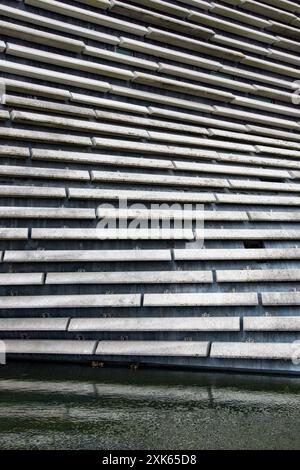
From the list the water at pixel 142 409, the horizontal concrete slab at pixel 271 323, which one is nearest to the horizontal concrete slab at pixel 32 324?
the water at pixel 142 409

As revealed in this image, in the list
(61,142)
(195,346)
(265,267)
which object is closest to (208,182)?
(265,267)

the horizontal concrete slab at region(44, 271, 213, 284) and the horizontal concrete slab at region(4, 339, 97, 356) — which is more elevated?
the horizontal concrete slab at region(44, 271, 213, 284)

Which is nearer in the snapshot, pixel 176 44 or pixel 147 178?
pixel 147 178

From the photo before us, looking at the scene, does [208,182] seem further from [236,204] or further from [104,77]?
[104,77]

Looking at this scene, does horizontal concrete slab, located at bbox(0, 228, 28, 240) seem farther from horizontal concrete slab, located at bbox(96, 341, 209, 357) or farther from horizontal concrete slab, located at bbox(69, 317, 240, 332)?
horizontal concrete slab, located at bbox(96, 341, 209, 357)

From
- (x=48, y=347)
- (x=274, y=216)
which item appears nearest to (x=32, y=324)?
(x=48, y=347)

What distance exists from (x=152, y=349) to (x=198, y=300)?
0.98m

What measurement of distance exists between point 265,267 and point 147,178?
7.90 ft

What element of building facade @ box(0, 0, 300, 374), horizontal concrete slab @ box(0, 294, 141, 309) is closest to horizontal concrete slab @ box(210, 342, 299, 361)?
building facade @ box(0, 0, 300, 374)

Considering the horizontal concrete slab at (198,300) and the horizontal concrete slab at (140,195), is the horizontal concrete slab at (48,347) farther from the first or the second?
the horizontal concrete slab at (140,195)

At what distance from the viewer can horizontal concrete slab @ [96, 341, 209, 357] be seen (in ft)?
20.9

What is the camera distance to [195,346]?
21.1 ft

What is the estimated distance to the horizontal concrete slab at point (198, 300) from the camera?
6.79 meters

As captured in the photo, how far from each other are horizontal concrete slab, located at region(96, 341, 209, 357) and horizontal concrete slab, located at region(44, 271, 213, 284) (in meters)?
0.89
